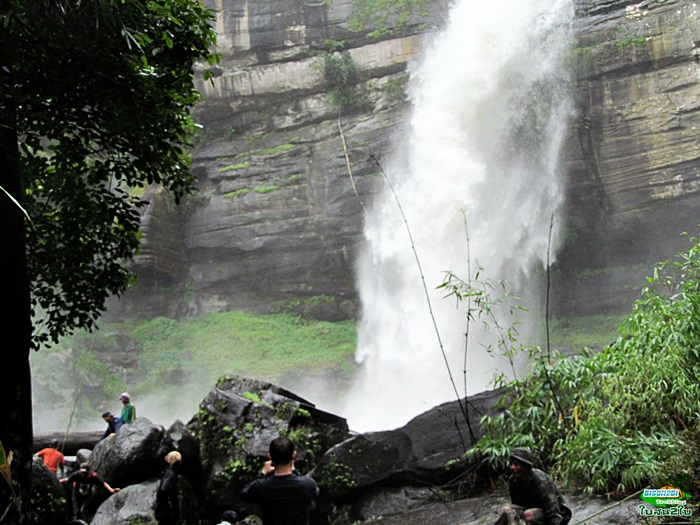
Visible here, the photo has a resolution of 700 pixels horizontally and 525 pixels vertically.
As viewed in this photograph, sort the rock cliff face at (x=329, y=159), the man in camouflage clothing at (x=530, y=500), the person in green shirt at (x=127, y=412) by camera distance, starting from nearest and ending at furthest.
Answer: the man in camouflage clothing at (x=530, y=500) → the person in green shirt at (x=127, y=412) → the rock cliff face at (x=329, y=159)

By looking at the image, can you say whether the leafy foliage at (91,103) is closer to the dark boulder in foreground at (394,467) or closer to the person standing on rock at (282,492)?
the person standing on rock at (282,492)

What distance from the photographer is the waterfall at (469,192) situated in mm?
20453

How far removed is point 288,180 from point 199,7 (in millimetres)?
18042

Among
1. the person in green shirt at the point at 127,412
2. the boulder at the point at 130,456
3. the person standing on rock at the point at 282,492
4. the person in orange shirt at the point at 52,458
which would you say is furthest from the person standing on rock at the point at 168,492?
the person in green shirt at the point at 127,412

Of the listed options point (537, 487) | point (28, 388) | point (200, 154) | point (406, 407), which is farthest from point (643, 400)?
point (200, 154)

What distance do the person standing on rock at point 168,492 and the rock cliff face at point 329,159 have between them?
15.6 meters

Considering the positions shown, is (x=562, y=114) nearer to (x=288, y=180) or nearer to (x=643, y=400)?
(x=288, y=180)

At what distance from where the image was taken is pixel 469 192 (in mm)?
20875

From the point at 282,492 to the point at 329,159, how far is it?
19979mm

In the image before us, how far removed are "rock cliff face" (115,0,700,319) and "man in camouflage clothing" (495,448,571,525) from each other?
16882mm

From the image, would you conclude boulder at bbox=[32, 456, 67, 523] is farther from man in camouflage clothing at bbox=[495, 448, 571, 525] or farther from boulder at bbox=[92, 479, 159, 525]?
man in camouflage clothing at bbox=[495, 448, 571, 525]

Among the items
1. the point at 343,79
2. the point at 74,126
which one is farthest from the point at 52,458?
the point at 343,79

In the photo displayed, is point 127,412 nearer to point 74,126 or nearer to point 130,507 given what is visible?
point 130,507

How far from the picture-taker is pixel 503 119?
2139 cm
